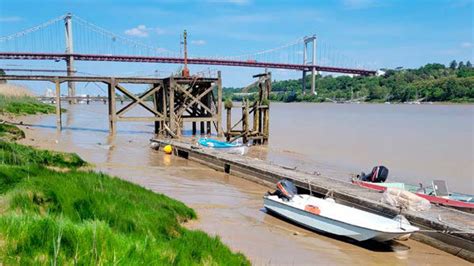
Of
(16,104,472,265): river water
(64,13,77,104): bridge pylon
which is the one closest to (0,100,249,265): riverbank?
(16,104,472,265): river water

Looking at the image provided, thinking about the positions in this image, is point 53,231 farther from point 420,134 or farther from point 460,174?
point 420,134

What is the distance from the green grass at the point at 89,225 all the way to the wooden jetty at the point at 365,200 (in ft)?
11.8

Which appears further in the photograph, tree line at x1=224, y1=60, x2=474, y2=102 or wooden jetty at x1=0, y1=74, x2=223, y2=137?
tree line at x1=224, y1=60, x2=474, y2=102

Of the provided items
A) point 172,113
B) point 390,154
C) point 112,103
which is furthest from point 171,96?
point 390,154

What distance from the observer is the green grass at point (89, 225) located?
148 inches

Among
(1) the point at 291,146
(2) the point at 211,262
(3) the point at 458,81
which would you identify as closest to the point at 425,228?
(2) the point at 211,262

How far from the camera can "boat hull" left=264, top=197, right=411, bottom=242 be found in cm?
753

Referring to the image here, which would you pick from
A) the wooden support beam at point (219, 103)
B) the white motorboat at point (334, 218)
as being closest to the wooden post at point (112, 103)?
the wooden support beam at point (219, 103)

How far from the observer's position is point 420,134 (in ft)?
107

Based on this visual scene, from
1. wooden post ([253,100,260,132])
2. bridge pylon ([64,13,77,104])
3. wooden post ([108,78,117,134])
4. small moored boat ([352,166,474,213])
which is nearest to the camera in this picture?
small moored boat ([352,166,474,213])

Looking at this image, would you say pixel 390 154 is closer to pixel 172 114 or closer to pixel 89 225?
pixel 172 114

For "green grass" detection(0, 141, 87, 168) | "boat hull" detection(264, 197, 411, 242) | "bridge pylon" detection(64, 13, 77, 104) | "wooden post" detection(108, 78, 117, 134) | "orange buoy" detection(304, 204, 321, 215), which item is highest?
"bridge pylon" detection(64, 13, 77, 104)

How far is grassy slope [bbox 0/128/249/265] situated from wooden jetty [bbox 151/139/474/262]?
12.0 feet

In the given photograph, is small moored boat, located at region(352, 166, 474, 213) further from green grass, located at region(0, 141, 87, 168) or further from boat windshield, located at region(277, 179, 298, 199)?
green grass, located at region(0, 141, 87, 168)
